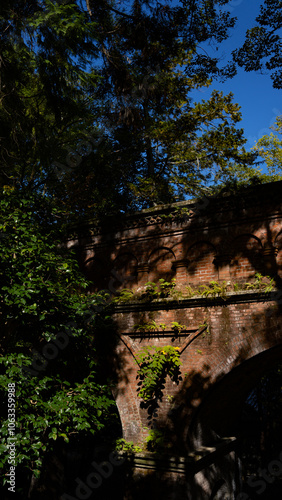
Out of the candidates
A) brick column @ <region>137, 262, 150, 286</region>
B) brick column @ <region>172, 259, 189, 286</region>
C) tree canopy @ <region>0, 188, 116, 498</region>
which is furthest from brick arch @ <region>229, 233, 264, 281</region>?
tree canopy @ <region>0, 188, 116, 498</region>

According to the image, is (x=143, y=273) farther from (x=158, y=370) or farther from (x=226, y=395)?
(x=226, y=395)

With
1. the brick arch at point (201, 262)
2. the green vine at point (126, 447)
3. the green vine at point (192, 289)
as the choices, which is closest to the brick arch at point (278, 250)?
the green vine at point (192, 289)

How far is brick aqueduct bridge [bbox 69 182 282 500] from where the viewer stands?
6.99 metres

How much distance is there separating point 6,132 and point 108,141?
5790 millimetres

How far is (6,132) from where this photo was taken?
819 centimetres

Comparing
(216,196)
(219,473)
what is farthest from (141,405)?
(216,196)

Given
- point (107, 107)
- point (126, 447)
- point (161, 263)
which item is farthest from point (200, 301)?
point (107, 107)

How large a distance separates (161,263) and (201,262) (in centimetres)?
91

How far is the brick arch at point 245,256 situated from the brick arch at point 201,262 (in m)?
0.37

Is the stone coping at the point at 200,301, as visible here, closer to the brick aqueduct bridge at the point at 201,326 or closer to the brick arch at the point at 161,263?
the brick aqueduct bridge at the point at 201,326

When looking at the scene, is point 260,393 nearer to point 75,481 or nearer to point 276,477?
point 276,477

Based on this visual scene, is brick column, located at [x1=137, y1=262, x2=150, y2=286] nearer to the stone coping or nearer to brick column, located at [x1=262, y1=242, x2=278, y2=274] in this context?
the stone coping

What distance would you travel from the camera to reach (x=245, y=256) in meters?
7.40

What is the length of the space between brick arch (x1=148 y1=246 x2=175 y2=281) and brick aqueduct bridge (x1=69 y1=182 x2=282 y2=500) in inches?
0.8
